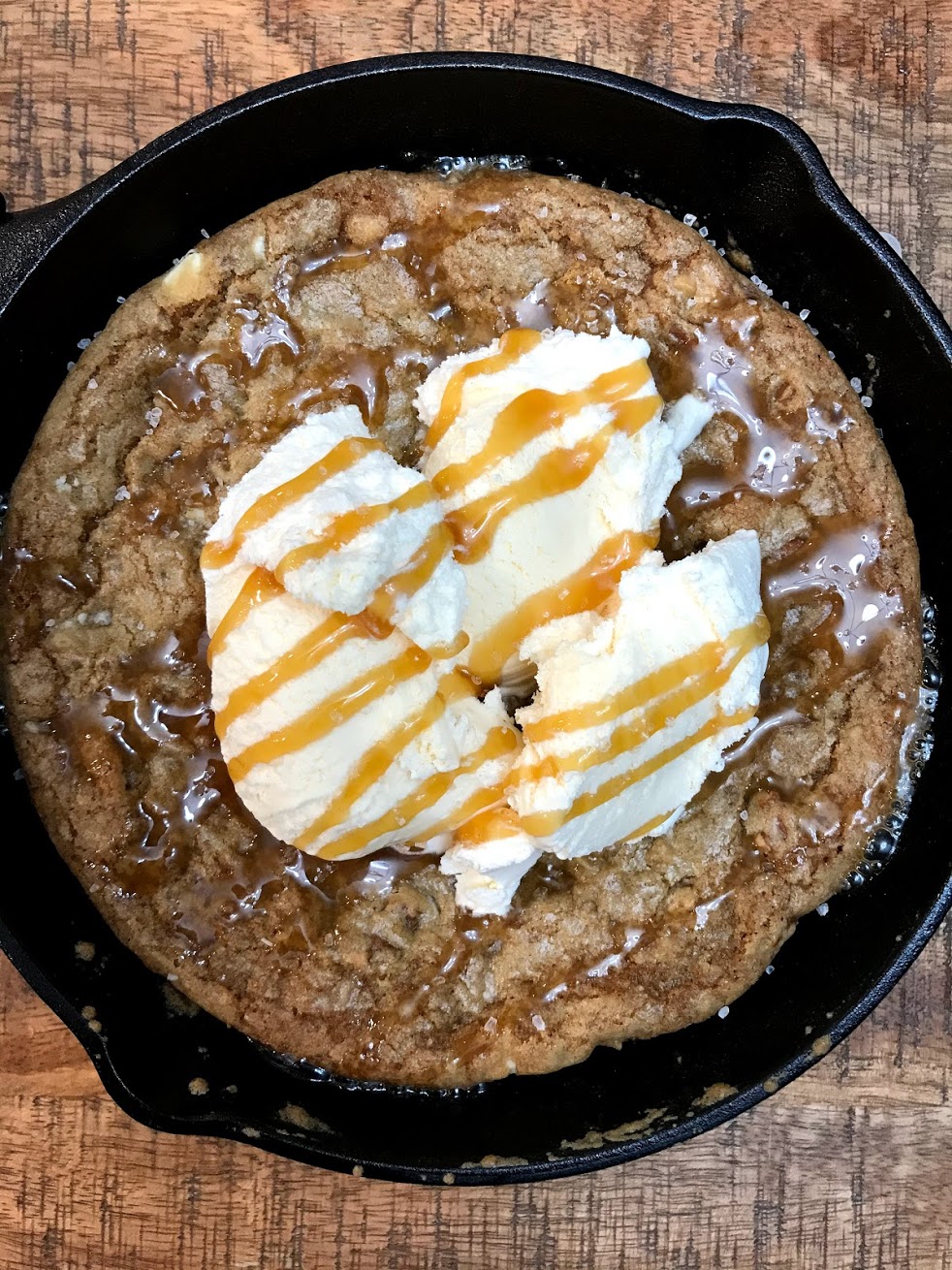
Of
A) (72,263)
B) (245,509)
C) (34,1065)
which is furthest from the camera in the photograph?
(34,1065)

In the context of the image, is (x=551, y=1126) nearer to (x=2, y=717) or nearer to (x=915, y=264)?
(x=2, y=717)

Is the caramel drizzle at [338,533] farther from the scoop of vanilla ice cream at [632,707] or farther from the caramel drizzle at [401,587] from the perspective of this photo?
the scoop of vanilla ice cream at [632,707]

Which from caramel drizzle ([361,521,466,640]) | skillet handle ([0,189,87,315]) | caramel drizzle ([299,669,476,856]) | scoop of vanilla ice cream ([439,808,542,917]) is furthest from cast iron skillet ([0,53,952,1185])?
caramel drizzle ([361,521,466,640])

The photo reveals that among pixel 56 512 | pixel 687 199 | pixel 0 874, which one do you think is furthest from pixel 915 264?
pixel 0 874

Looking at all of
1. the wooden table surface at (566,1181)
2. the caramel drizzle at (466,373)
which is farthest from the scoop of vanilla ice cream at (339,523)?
the wooden table surface at (566,1181)

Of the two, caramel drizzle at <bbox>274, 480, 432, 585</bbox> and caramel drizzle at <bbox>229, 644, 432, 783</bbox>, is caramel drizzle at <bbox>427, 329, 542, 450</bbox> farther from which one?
caramel drizzle at <bbox>229, 644, 432, 783</bbox>
